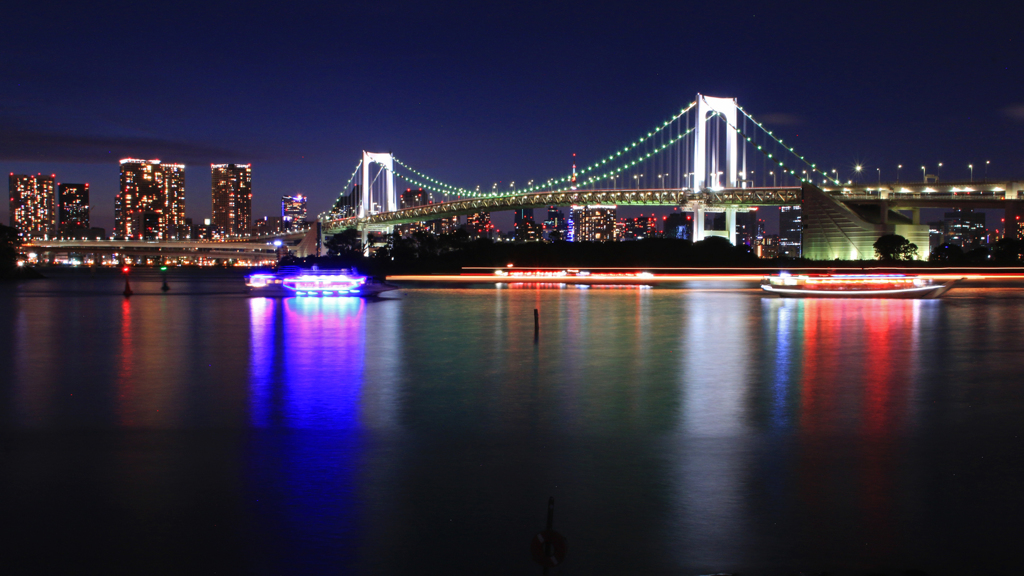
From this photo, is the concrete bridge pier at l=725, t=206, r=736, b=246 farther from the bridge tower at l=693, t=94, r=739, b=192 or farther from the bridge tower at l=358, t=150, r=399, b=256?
the bridge tower at l=358, t=150, r=399, b=256

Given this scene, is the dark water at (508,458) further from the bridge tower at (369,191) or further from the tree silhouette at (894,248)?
the bridge tower at (369,191)

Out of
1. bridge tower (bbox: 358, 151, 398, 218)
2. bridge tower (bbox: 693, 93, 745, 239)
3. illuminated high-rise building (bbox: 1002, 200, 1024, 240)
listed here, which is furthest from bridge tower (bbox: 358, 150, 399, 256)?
illuminated high-rise building (bbox: 1002, 200, 1024, 240)

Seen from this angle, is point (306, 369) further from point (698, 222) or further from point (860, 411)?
point (698, 222)

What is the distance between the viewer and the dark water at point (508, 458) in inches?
154

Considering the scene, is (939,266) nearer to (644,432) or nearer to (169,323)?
(169,323)

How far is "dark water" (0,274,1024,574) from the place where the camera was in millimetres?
3900

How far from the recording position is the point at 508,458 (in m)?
5.57

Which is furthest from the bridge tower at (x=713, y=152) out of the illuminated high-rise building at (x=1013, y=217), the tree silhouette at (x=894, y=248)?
the illuminated high-rise building at (x=1013, y=217)

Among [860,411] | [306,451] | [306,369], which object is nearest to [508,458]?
[306,451]

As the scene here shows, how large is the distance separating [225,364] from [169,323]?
25.7ft

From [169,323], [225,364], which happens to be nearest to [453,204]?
[169,323]

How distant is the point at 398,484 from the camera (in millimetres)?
4934

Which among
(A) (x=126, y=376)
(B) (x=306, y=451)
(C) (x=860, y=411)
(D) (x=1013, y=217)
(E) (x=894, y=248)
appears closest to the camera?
(B) (x=306, y=451)

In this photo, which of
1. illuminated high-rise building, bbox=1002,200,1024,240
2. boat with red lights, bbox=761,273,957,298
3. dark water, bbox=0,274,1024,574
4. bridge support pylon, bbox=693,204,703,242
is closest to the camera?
dark water, bbox=0,274,1024,574
